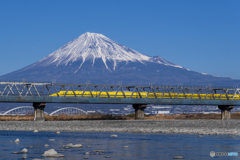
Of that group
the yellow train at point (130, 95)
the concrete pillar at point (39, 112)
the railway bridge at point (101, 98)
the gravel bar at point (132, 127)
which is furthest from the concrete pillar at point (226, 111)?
the concrete pillar at point (39, 112)

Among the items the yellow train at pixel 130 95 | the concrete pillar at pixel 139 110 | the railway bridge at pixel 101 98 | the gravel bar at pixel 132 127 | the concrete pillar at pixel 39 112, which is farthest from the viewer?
the concrete pillar at pixel 139 110

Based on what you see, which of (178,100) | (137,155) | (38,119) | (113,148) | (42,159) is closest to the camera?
(42,159)

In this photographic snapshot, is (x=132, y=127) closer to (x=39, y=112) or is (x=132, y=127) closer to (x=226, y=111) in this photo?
(x=39, y=112)

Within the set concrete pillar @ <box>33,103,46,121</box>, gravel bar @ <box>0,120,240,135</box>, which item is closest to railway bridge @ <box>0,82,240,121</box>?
concrete pillar @ <box>33,103,46,121</box>

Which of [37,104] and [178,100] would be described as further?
[178,100]

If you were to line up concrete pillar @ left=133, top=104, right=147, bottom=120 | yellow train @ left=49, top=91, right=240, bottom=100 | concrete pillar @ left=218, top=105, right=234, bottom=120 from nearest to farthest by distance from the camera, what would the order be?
1. yellow train @ left=49, top=91, right=240, bottom=100
2. concrete pillar @ left=133, top=104, right=147, bottom=120
3. concrete pillar @ left=218, top=105, right=234, bottom=120

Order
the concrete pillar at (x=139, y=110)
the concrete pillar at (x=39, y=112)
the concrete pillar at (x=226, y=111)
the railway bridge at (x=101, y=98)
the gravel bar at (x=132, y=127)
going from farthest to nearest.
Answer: the concrete pillar at (x=226, y=111)
the concrete pillar at (x=139, y=110)
the railway bridge at (x=101, y=98)
the concrete pillar at (x=39, y=112)
the gravel bar at (x=132, y=127)

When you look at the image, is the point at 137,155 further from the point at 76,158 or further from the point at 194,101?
the point at 194,101

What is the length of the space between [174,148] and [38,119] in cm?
5365

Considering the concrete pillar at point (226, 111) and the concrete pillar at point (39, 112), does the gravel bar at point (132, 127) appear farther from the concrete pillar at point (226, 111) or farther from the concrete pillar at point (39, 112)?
the concrete pillar at point (226, 111)

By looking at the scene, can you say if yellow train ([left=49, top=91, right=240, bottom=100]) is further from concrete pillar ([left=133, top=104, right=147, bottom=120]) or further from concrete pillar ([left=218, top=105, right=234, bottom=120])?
concrete pillar ([left=218, top=105, right=234, bottom=120])

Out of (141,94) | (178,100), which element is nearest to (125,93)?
(141,94)

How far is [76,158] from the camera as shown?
1110 inches

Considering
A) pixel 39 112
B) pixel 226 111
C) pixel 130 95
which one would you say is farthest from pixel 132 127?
pixel 226 111
